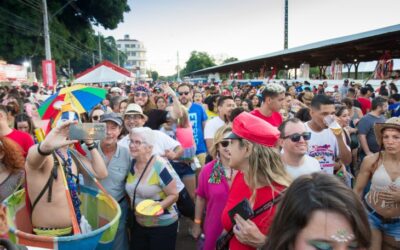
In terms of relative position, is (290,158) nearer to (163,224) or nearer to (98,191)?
(163,224)

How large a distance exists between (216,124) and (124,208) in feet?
7.36

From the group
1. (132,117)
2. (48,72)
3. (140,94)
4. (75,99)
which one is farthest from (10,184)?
(48,72)

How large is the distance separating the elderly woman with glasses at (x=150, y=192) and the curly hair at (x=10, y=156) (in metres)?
1.13

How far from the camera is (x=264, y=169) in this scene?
228 centimetres

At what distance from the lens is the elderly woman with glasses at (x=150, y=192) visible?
3287 mm

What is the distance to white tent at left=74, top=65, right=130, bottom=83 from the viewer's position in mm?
15086

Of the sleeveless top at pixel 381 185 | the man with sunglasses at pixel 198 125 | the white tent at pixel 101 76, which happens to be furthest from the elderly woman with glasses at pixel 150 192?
the white tent at pixel 101 76

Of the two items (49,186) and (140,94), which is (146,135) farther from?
(140,94)

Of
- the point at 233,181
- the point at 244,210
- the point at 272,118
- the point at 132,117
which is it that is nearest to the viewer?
the point at 244,210

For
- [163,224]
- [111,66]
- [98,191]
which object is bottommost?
[163,224]

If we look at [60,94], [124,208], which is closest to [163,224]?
[124,208]

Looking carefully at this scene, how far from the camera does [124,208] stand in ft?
11.5

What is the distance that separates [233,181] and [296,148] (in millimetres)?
794

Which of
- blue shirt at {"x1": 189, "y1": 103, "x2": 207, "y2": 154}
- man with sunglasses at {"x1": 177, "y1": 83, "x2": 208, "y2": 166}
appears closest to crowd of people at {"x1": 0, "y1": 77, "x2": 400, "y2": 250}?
man with sunglasses at {"x1": 177, "y1": 83, "x2": 208, "y2": 166}
